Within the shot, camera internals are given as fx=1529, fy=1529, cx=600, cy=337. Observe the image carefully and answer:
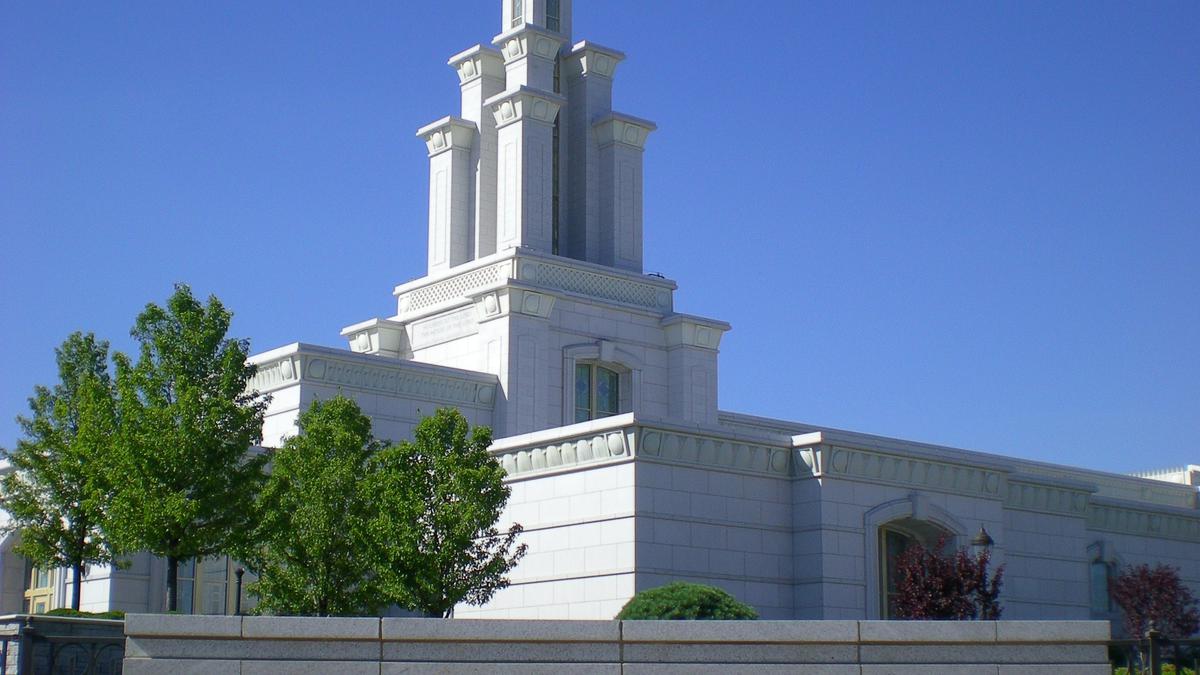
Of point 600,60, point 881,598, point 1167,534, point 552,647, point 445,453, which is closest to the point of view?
point 552,647

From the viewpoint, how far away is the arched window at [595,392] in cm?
3578

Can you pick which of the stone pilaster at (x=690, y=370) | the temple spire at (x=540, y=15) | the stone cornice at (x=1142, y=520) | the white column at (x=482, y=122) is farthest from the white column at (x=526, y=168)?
the stone cornice at (x=1142, y=520)

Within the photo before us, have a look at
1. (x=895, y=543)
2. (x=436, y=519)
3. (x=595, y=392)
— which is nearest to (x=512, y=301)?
(x=595, y=392)

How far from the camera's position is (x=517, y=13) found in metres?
39.3

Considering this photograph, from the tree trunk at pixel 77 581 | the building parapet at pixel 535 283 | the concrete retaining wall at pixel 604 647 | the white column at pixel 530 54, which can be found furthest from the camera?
the white column at pixel 530 54

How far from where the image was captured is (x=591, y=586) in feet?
86.1

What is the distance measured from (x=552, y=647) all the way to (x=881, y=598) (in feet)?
48.4

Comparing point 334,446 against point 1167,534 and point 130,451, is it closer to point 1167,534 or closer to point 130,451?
point 130,451

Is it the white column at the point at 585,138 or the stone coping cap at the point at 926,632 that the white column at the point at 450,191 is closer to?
the white column at the point at 585,138

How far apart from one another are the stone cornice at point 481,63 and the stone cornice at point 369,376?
905cm

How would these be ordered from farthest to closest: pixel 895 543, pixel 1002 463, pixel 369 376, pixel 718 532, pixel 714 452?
1. pixel 369 376
2. pixel 1002 463
3. pixel 895 543
4. pixel 714 452
5. pixel 718 532

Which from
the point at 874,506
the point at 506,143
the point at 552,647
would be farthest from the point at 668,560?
the point at 506,143

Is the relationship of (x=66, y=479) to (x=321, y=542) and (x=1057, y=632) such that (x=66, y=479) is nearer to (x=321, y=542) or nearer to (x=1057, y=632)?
(x=321, y=542)

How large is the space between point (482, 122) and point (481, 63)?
5.29 feet
